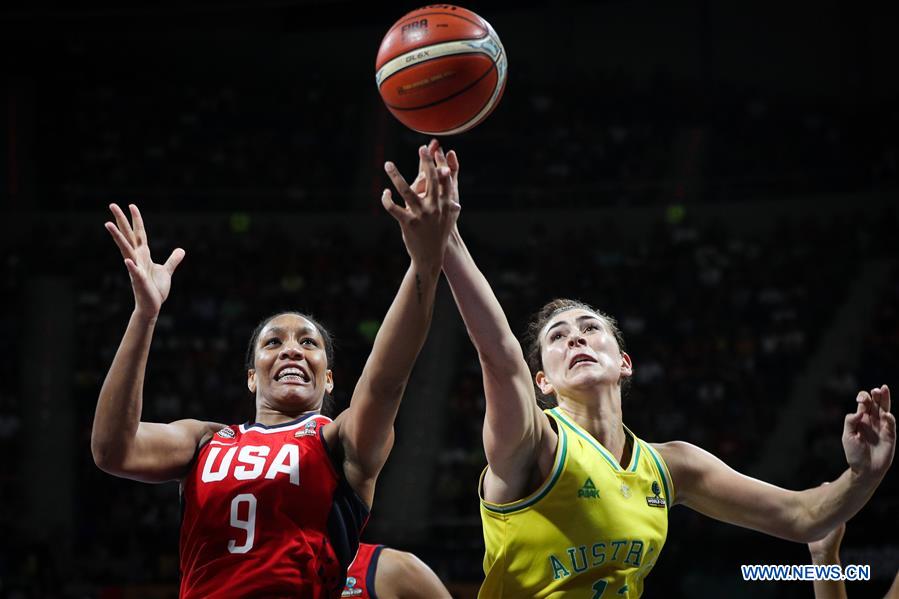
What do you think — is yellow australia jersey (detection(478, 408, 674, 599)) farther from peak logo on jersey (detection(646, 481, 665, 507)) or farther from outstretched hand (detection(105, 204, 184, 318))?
outstretched hand (detection(105, 204, 184, 318))

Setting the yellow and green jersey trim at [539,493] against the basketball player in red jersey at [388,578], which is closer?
the yellow and green jersey trim at [539,493]

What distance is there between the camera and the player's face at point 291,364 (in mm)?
3686

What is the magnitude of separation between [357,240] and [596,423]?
12.3 m

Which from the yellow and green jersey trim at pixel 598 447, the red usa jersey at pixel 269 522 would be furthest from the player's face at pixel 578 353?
the red usa jersey at pixel 269 522

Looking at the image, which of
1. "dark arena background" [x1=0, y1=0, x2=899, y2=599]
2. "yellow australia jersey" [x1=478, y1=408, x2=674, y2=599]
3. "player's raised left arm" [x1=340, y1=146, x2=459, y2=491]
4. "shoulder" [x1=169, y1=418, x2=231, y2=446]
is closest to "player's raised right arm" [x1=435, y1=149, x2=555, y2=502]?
"player's raised left arm" [x1=340, y1=146, x2=459, y2=491]

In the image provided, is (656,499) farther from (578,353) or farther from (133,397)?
(133,397)

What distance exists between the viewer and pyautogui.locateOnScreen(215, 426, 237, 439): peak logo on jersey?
3551 mm

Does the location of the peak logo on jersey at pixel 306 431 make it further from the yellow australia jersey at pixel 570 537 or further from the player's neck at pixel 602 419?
the player's neck at pixel 602 419

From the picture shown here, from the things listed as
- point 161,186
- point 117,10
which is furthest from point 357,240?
point 117,10

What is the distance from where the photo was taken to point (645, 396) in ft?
41.9

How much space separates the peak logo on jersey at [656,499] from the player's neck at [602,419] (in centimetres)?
15

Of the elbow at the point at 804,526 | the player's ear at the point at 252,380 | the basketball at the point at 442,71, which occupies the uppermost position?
the basketball at the point at 442,71

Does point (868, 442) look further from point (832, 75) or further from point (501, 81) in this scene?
point (832, 75)

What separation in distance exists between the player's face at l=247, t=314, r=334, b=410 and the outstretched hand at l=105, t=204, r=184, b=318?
1.78ft
